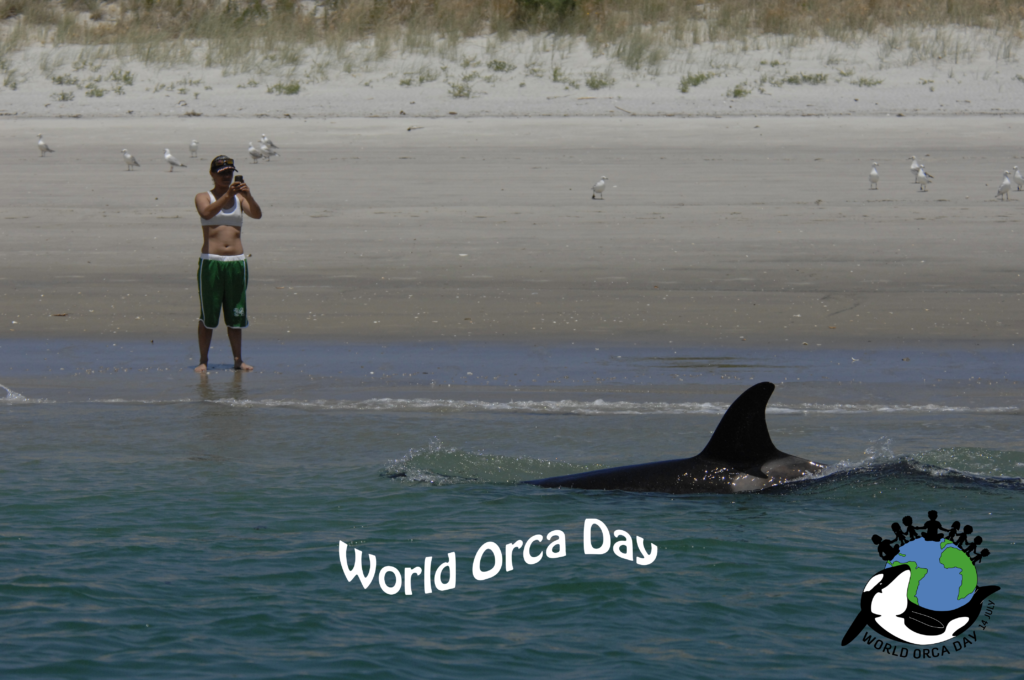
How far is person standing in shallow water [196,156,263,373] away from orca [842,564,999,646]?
19.2 feet

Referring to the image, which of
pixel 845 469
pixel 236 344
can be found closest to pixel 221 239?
pixel 236 344

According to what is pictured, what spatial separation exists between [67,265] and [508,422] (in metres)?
7.47

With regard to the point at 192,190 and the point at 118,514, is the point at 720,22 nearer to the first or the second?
the point at 192,190

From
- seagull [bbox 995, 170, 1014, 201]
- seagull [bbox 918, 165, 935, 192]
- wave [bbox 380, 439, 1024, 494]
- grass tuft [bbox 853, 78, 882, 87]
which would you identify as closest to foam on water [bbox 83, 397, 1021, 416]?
wave [bbox 380, 439, 1024, 494]

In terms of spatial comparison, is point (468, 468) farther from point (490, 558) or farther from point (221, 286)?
point (221, 286)

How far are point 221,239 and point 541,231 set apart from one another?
6471 millimetres

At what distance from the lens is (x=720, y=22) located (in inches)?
1072

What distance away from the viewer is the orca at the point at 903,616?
17.7 feet

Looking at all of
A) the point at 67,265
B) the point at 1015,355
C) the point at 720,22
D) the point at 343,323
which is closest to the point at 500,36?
the point at 720,22

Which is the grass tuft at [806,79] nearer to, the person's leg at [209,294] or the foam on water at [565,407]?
the foam on water at [565,407]

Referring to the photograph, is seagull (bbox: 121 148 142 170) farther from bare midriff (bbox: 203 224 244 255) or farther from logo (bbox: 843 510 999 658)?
logo (bbox: 843 510 999 658)

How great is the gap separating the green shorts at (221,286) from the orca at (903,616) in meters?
5.91

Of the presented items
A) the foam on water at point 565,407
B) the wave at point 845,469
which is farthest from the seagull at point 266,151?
the wave at point 845,469

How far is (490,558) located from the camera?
6.55 m
